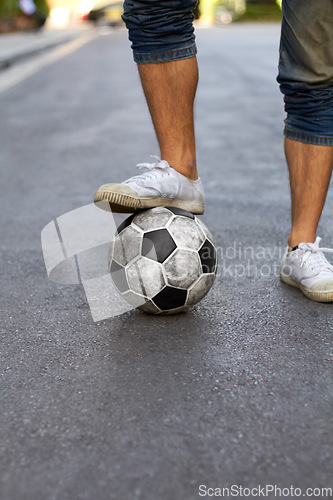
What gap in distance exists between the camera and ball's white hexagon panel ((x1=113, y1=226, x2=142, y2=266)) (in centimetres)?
231

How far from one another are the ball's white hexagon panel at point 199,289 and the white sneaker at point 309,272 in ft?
1.44

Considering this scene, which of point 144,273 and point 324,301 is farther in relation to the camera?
point 324,301

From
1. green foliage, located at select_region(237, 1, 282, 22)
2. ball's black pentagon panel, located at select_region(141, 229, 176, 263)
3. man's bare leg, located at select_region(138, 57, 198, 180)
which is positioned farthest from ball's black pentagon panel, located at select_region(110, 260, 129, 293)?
green foliage, located at select_region(237, 1, 282, 22)

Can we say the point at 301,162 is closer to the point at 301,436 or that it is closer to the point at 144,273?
the point at 144,273

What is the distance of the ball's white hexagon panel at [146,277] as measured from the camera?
227 cm

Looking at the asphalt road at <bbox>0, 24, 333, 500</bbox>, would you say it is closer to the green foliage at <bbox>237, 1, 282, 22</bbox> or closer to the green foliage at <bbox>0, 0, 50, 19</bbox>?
Result: the green foliage at <bbox>0, 0, 50, 19</bbox>

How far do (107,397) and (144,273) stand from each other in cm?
58

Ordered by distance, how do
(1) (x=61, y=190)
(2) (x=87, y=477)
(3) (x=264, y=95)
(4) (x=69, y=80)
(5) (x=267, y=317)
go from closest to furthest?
(2) (x=87, y=477) → (5) (x=267, y=317) → (1) (x=61, y=190) → (3) (x=264, y=95) → (4) (x=69, y=80)

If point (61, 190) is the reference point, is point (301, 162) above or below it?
above

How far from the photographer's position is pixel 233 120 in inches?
275

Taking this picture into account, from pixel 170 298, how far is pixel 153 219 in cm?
31

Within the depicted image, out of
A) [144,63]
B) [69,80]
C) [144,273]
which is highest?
[144,63]

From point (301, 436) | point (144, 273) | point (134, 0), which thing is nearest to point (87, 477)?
point (301, 436)

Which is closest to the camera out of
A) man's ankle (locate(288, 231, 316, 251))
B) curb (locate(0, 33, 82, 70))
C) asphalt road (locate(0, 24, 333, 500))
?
asphalt road (locate(0, 24, 333, 500))
